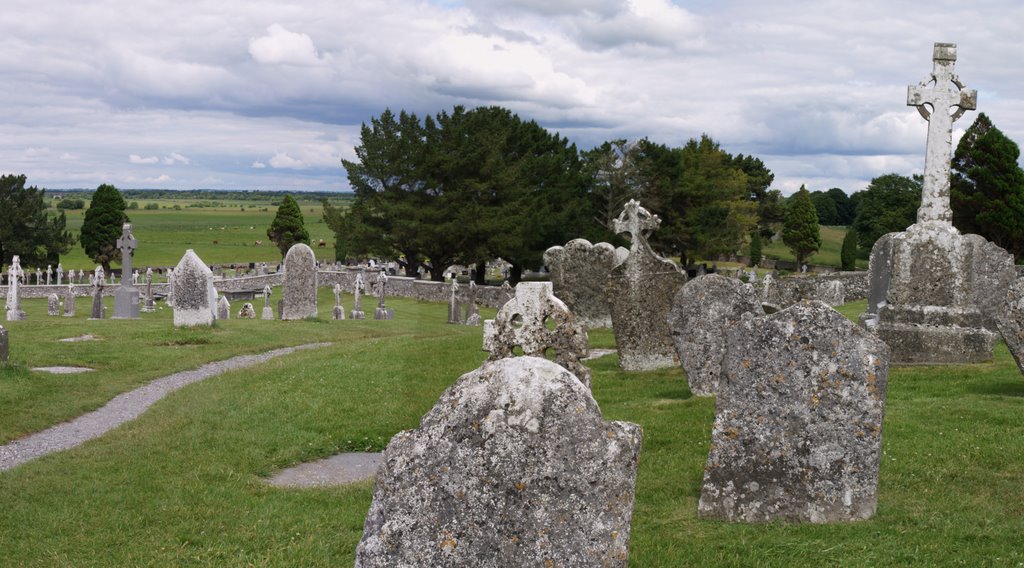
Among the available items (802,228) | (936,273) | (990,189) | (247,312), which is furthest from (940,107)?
(802,228)

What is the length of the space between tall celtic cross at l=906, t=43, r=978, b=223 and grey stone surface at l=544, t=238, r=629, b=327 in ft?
41.6

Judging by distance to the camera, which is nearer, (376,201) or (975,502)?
(975,502)

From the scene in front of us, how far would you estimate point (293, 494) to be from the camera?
9.72m

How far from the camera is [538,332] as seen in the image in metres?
10.9

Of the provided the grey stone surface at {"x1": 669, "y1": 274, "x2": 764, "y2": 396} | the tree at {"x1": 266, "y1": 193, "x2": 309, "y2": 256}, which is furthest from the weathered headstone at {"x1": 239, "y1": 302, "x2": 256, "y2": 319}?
the tree at {"x1": 266, "y1": 193, "x2": 309, "y2": 256}

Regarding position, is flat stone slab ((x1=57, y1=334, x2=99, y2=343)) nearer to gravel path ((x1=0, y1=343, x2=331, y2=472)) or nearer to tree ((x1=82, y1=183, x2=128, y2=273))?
gravel path ((x1=0, y1=343, x2=331, y2=472))

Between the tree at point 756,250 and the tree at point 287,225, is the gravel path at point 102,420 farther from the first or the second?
the tree at point 287,225

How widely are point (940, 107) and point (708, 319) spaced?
6379 millimetres

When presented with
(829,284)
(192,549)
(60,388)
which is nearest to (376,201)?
(829,284)

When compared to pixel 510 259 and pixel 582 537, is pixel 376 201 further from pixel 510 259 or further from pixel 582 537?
pixel 582 537

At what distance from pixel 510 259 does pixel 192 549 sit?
49756mm

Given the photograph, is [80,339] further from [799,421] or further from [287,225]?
[287,225]

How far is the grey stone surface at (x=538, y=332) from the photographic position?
10836mm

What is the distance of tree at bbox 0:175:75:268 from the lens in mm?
67625
